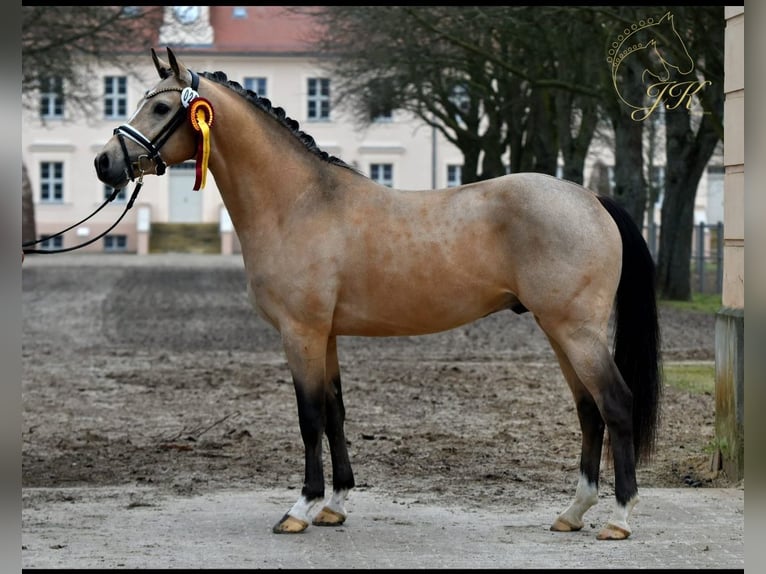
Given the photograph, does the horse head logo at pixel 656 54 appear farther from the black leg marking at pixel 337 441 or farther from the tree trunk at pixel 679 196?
the tree trunk at pixel 679 196

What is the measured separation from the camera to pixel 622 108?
2353 centimetres

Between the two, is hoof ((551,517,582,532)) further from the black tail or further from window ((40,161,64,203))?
window ((40,161,64,203))

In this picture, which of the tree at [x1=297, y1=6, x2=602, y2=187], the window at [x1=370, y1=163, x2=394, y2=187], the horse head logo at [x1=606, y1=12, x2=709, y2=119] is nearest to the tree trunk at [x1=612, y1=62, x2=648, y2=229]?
the tree at [x1=297, y1=6, x2=602, y2=187]

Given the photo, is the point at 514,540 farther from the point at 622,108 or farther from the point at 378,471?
the point at 622,108

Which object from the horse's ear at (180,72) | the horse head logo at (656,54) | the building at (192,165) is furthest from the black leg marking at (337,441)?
the building at (192,165)

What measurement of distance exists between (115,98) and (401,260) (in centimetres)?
5874

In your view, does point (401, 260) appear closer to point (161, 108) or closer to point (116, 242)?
point (161, 108)

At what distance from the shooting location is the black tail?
290 inches

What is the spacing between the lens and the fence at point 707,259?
3187 centimetres

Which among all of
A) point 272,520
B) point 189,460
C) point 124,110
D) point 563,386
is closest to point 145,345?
point 563,386

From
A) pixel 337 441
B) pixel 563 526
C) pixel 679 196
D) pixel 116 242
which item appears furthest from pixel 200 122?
pixel 116 242

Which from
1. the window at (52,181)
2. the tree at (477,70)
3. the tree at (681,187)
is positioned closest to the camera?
the tree at (477,70)

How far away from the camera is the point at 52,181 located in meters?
64.8

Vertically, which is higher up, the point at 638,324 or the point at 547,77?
the point at 547,77
